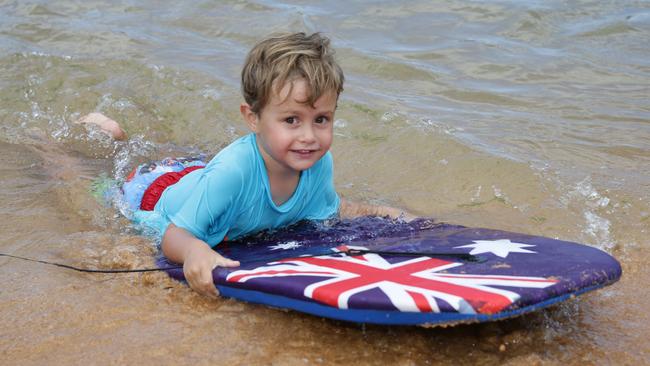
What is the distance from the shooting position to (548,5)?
Result: 8.74 metres

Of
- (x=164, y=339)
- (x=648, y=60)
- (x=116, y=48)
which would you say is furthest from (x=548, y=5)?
(x=164, y=339)

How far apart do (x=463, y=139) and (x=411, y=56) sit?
2.40 metres

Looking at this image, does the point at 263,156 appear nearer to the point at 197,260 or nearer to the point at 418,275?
the point at 197,260

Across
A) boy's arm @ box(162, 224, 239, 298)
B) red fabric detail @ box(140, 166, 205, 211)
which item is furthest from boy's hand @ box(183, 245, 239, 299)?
red fabric detail @ box(140, 166, 205, 211)

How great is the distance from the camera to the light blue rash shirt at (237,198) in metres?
2.97

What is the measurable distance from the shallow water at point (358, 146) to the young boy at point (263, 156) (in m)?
0.20

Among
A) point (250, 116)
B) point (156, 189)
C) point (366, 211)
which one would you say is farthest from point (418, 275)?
point (156, 189)

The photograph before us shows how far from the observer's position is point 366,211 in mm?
3762

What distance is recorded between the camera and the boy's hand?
271 centimetres

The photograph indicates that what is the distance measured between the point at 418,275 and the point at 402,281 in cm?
8

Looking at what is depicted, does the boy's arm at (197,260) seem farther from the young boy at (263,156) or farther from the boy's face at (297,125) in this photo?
the boy's face at (297,125)

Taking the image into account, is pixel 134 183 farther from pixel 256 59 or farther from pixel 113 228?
pixel 256 59

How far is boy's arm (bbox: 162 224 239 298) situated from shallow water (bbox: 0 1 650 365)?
9 cm

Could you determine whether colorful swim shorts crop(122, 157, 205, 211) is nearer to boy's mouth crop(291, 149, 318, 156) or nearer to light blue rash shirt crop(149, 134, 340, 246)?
light blue rash shirt crop(149, 134, 340, 246)
